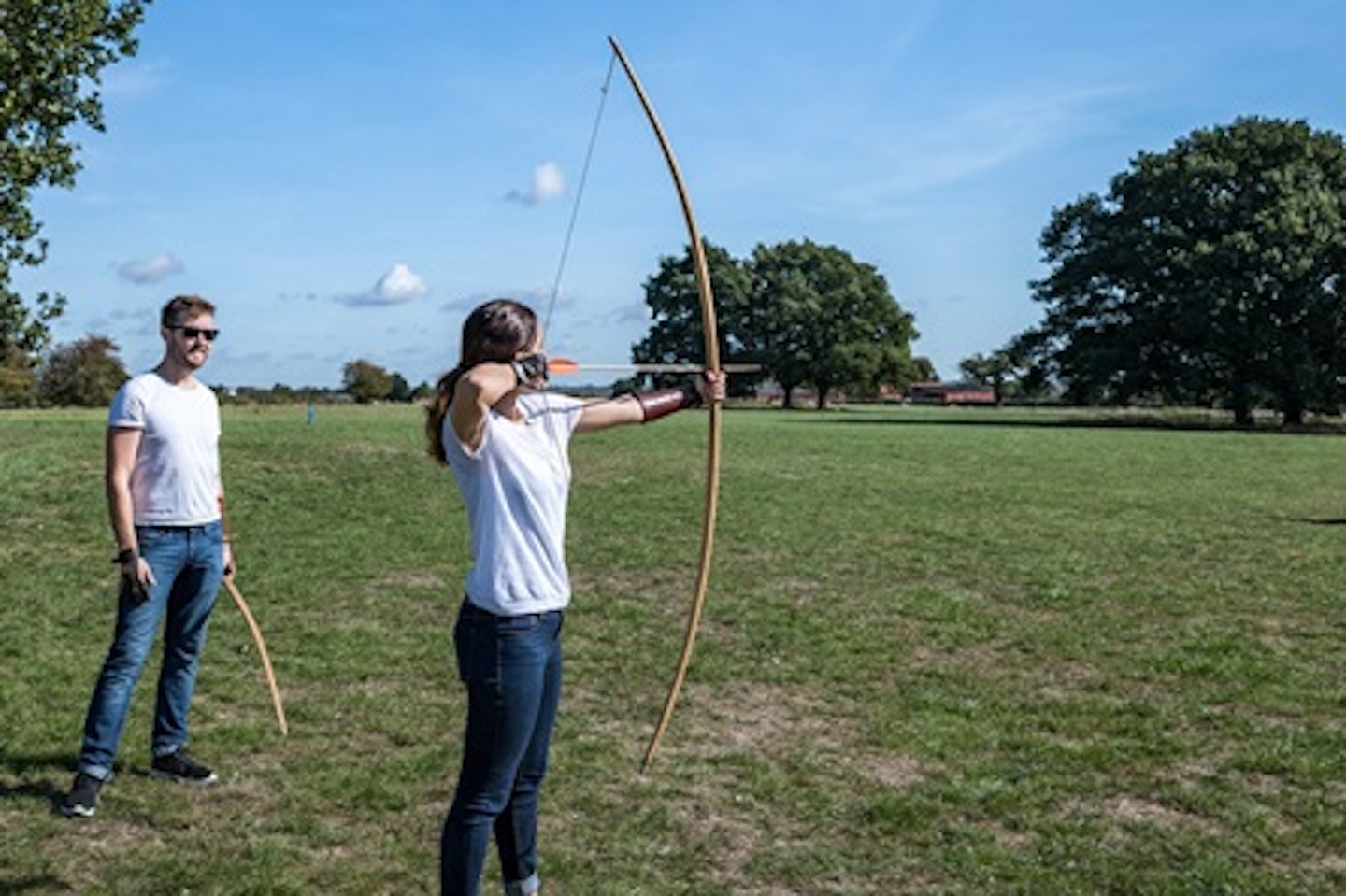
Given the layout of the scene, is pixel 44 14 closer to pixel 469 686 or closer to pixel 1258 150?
pixel 469 686

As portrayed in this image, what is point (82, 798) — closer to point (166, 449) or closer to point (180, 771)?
point (180, 771)

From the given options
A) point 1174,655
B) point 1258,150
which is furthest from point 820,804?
point 1258,150

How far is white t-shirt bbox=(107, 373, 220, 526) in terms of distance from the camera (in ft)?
17.2

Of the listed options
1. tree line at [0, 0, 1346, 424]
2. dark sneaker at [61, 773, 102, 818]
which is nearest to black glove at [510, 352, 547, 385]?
dark sneaker at [61, 773, 102, 818]

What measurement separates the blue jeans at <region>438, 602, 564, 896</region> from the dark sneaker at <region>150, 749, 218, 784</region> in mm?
2632

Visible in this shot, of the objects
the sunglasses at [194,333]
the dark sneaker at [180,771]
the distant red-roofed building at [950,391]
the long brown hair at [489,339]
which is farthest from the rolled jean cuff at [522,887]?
the distant red-roofed building at [950,391]

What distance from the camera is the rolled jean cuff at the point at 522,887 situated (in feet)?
14.0

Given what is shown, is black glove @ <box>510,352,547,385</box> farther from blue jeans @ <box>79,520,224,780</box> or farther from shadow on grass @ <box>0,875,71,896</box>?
shadow on grass @ <box>0,875,71,896</box>

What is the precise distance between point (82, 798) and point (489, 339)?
10.7 feet

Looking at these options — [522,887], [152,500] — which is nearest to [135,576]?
[152,500]

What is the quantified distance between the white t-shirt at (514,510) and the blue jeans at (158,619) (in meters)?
2.29

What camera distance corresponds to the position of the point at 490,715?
3.66 metres

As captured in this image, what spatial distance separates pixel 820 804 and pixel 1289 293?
5579 centimetres

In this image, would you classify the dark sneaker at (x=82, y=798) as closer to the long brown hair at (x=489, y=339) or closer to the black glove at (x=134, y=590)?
the black glove at (x=134, y=590)
